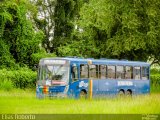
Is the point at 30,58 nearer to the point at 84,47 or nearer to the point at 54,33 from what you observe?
the point at 84,47

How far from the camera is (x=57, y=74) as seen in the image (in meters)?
23.2

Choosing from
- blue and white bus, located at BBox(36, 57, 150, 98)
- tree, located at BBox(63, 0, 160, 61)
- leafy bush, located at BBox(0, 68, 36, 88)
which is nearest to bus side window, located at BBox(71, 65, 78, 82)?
blue and white bus, located at BBox(36, 57, 150, 98)

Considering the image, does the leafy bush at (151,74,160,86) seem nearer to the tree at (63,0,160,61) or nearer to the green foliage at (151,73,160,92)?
the green foliage at (151,73,160,92)

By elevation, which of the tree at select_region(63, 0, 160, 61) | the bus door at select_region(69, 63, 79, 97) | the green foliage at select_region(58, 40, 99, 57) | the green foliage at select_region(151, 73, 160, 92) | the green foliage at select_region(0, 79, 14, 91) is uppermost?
the tree at select_region(63, 0, 160, 61)

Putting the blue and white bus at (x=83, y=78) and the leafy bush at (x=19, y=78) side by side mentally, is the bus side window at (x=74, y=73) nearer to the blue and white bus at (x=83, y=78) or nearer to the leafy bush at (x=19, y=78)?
the blue and white bus at (x=83, y=78)

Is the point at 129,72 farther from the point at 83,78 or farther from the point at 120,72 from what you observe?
the point at 83,78

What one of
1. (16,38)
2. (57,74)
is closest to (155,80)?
(16,38)

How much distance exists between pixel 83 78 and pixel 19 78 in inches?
315

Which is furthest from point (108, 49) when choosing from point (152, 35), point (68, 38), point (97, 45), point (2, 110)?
point (2, 110)

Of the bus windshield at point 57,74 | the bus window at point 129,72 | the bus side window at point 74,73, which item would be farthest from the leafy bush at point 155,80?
the bus windshield at point 57,74

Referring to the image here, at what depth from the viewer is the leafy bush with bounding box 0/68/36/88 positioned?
29844 millimetres

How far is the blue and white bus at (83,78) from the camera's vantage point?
2311 cm

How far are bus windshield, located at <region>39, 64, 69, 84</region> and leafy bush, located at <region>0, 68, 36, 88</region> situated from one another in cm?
599

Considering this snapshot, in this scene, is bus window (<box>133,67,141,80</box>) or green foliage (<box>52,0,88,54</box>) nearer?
bus window (<box>133,67,141,80</box>)
